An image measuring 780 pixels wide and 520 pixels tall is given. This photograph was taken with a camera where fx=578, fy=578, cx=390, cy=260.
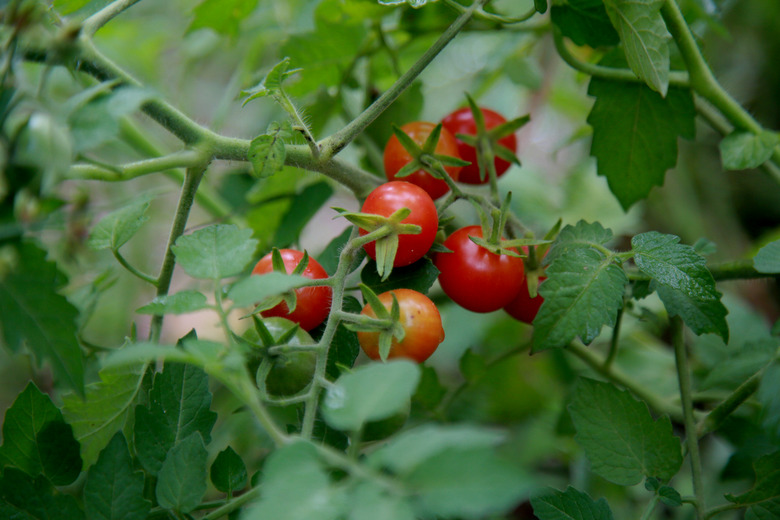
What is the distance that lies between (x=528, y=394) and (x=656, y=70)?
0.88m

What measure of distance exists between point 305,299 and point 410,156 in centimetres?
22

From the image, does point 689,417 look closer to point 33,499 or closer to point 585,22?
point 585,22

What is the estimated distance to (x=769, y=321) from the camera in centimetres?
145

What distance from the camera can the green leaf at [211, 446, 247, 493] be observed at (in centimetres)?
60

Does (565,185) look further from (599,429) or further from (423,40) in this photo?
(599,429)

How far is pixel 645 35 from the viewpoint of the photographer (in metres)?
0.63

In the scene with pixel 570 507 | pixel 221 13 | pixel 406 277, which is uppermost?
pixel 221 13

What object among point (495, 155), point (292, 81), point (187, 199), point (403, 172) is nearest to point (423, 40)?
point (292, 81)

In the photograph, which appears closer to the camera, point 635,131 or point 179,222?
point 179,222

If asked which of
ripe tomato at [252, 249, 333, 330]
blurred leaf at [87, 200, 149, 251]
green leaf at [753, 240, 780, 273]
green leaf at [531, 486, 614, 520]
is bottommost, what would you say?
green leaf at [531, 486, 614, 520]

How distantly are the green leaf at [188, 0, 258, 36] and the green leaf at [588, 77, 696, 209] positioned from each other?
57cm

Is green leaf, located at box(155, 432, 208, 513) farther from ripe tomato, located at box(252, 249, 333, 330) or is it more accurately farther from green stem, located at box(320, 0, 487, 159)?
green stem, located at box(320, 0, 487, 159)

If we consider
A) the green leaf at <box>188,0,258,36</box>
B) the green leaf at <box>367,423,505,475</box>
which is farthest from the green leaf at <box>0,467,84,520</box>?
the green leaf at <box>188,0,258,36</box>

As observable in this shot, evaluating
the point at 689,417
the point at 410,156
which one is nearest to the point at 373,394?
the point at 410,156
